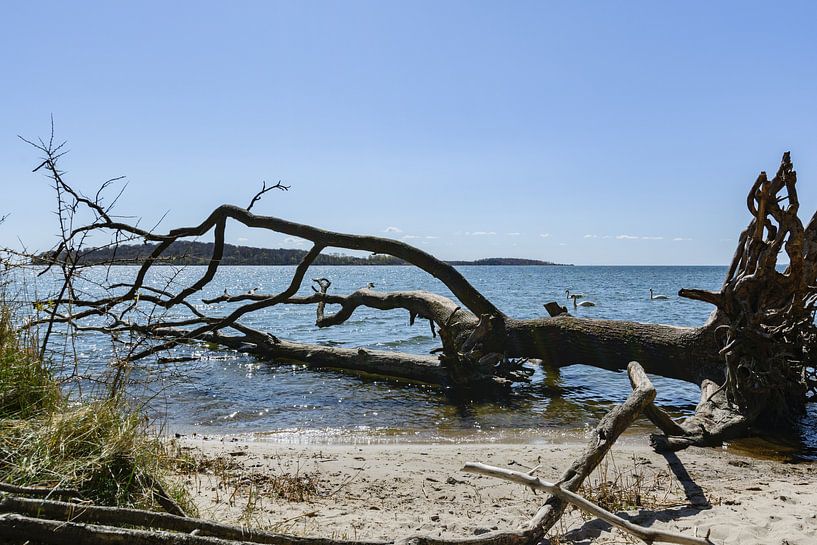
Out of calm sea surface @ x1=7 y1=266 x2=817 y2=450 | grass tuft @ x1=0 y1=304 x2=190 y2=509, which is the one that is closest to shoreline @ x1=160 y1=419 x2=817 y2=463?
calm sea surface @ x1=7 y1=266 x2=817 y2=450

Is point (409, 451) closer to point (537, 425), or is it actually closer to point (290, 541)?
point (537, 425)

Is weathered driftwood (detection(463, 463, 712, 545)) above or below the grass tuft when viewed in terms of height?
below

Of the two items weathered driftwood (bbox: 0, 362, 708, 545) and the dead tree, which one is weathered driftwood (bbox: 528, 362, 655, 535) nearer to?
weathered driftwood (bbox: 0, 362, 708, 545)

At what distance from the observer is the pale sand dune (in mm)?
4070

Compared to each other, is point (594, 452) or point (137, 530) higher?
point (137, 530)

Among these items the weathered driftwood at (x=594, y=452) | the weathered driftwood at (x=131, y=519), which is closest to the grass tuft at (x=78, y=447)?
the weathered driftwood at (x=131, y=519)

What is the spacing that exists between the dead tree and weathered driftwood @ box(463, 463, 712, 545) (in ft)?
9.77

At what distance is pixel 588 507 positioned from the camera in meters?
3.40

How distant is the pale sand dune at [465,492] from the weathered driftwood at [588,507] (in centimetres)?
51

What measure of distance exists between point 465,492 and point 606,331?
5546 millimetres

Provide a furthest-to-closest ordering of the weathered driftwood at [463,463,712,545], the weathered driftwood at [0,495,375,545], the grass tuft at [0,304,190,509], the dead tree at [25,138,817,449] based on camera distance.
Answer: the dead tree at [25,138,817,449] → the grass tuft at [0,304,190,509] → the weathered driftwood at [463,463,712,545] → the weathered driftwood at [0,495,375,545]

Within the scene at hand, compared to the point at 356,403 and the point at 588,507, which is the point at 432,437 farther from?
the point at 588,507

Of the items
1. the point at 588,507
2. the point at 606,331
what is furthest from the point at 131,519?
the point at 606,331

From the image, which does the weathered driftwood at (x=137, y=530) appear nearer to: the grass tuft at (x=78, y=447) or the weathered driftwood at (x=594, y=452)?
the weathered driftwood at (x=594, y=452)
